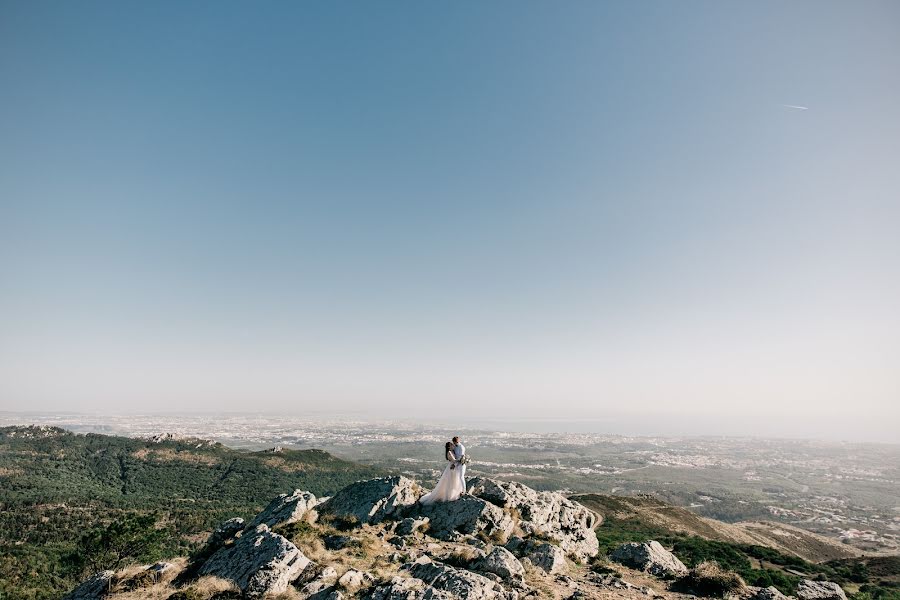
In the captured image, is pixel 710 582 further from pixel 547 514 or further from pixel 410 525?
pixel 410 525

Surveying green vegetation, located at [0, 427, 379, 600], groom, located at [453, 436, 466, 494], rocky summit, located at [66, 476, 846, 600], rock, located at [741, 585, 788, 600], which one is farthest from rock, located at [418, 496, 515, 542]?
green vegetation, located at [0, 427, 379, 600]

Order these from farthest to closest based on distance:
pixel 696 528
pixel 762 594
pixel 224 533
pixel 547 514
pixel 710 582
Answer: pixel 696 528 < pixel 547 514 < pixel 224 533 < pixel 710 582 < pixel 762 594

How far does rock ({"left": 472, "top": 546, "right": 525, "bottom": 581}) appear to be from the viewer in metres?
14.6

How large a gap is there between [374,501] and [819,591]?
852 inches

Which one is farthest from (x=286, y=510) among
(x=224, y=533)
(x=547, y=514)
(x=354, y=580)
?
(x=547, y=514)

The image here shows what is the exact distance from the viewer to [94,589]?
13.7 m

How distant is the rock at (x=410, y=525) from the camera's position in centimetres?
1927

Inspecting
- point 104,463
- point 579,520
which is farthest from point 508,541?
point 104,463

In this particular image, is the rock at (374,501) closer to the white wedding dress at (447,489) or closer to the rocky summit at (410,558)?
the rocky summit at (410,558)

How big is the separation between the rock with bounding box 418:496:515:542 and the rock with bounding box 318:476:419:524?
1.37 m

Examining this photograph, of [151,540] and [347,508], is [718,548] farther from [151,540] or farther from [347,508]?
[151,540]

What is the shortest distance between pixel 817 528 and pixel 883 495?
125 meters

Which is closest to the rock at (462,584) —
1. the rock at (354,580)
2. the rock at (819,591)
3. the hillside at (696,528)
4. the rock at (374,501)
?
the rock at (354,580)

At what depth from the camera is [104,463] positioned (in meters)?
146
